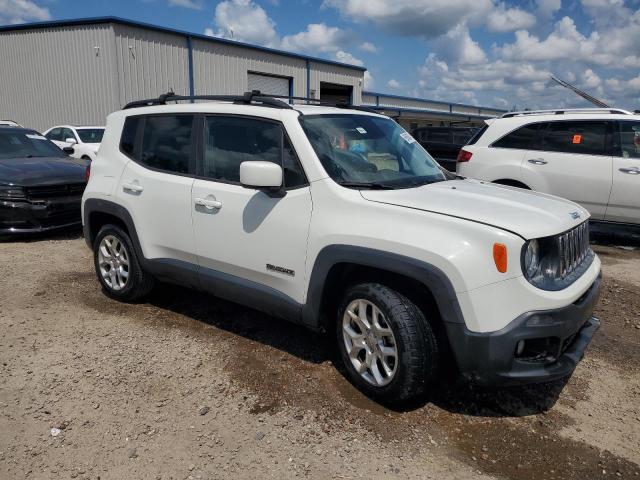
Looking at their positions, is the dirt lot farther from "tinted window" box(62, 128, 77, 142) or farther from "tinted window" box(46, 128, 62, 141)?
"tinted window" box(46, 128, 62, 141)

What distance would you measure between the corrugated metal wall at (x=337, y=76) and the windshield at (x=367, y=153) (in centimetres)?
2475

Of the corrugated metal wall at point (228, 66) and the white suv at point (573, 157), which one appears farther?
the corrugated metal wall at point (228, 66)

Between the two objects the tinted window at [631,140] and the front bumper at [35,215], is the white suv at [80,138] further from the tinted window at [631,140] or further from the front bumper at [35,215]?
the tinted window at [631,140]

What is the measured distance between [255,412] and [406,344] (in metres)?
1.02

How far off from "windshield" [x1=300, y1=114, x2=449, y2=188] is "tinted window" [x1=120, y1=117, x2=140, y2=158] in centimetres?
185

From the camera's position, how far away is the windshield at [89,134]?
50.7ft

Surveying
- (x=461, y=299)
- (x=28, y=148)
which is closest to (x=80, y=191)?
(x=28, y=148)

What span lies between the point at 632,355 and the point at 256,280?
2928 mm

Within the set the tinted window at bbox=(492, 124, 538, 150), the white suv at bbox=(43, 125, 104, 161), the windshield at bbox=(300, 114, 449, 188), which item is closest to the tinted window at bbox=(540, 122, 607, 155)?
the tinted window at bbox=(492, 124, 538, 150)

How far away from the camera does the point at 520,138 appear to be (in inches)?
304

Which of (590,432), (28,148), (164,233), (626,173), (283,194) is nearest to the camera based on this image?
(590,432)

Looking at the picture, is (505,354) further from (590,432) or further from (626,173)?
(626,173)

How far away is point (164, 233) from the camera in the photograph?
172 inches

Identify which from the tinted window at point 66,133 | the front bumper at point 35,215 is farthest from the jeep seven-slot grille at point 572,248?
the tinted window at point 66,133
